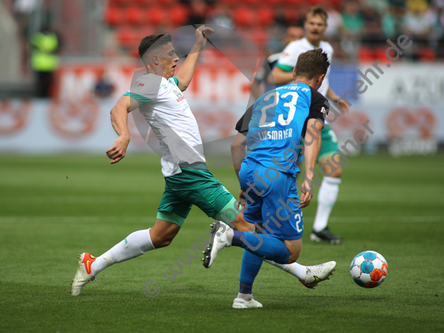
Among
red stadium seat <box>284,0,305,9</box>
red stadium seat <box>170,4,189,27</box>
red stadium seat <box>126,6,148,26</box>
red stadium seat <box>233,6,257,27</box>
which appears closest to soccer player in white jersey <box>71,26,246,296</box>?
red stadium seat <box>170,4,189,27</box>

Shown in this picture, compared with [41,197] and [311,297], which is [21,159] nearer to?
[41,197]

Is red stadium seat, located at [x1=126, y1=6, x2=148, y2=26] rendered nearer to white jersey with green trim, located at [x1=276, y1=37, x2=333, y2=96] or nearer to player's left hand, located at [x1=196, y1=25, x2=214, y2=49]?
white jersey with green trim, located at [x1=276, y1=37, x2=333, y2=96]

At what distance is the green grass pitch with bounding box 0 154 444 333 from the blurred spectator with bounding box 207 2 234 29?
35.9 feet

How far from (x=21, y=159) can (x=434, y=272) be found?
14795mm

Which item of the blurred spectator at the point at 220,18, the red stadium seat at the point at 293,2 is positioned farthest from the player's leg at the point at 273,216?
the red stadium seat at the point at 293,2

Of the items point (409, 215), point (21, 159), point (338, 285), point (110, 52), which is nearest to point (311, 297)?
point (338, 285)

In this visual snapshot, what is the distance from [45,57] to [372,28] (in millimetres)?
12121

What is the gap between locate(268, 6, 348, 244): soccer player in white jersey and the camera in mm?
6926

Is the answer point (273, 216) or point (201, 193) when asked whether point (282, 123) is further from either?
point (201, 193)

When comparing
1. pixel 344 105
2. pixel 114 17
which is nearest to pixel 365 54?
pixel 114 17

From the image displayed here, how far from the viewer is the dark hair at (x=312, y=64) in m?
4.32

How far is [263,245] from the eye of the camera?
396 centimetres

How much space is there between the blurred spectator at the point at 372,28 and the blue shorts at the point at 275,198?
1947 centimetres

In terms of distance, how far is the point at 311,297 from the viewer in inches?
178
